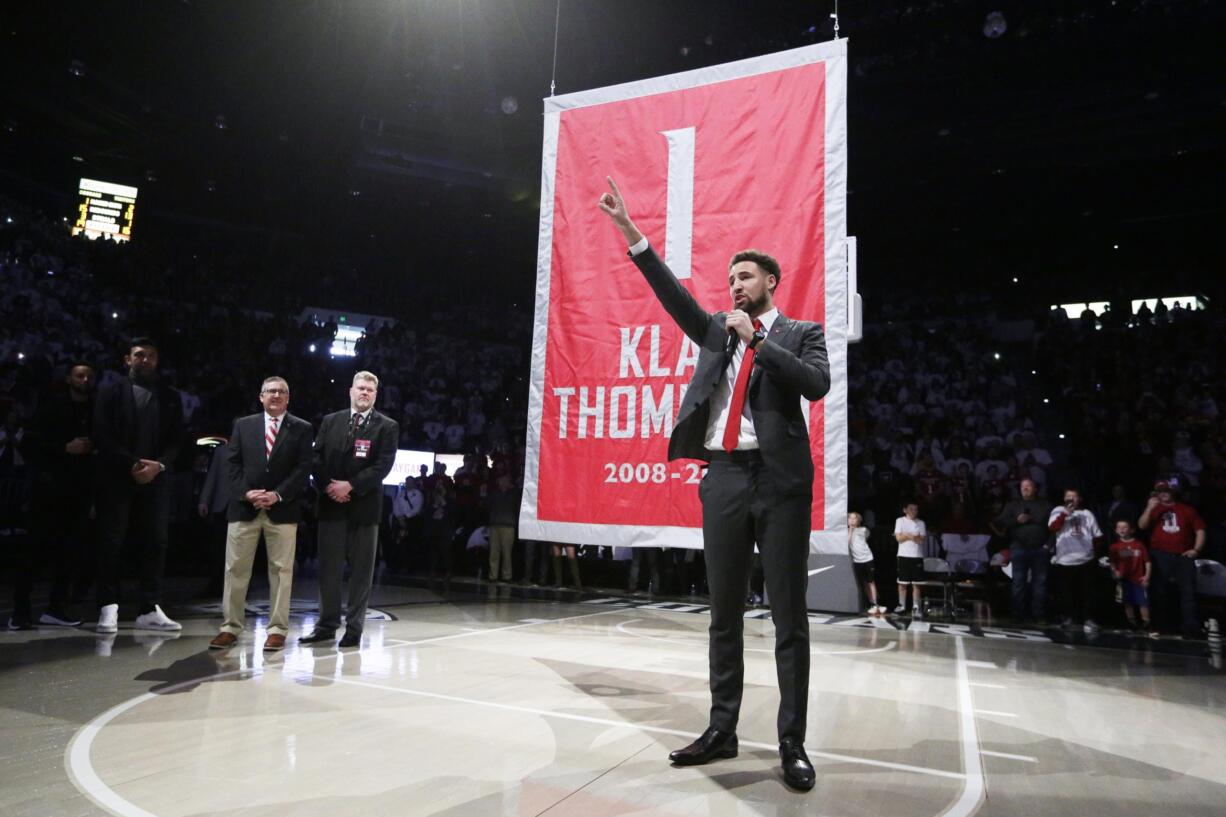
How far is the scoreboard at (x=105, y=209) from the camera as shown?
2030 centimetres

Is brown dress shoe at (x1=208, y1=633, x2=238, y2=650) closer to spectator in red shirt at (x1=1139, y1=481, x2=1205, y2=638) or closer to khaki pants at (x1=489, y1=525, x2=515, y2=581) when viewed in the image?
khaki pants at (x1=489, y1=525, x2=515, y2=581)

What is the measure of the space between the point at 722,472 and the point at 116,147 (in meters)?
23.4

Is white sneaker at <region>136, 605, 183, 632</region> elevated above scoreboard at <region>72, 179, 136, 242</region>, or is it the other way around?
scoreboard at <region>72, 179, 136, 242</region>

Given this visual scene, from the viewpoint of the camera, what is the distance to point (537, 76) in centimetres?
1574

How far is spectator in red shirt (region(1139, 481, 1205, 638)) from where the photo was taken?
773cm

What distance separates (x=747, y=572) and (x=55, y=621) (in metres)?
4.99

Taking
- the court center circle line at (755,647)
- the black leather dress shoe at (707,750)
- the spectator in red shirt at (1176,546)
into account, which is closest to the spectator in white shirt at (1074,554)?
the spectator in red shirt at (1176,546)

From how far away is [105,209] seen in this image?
68.2 ft

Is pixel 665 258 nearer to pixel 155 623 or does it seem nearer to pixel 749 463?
pixel 749 463

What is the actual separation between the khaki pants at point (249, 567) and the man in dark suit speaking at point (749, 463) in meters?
3.02

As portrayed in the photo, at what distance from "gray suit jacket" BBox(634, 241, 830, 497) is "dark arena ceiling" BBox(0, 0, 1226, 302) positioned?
11.9 meters

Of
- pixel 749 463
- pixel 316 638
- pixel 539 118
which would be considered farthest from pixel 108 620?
pixel 539 118

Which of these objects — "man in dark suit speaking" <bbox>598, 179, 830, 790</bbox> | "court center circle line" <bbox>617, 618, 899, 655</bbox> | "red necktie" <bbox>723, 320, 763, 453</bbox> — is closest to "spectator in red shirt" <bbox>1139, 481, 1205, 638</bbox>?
"court center circle line" <bbox>617, 618, 899, 655</bbox>

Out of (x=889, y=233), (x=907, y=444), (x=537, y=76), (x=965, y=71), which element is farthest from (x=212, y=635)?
(x=889, y=233)
